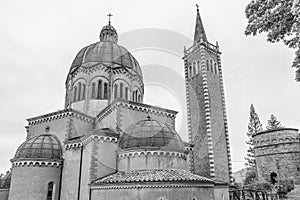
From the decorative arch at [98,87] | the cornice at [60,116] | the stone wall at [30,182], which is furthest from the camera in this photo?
the decorative arch at [98,87]

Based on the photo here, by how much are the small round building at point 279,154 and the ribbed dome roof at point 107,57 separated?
1798cm

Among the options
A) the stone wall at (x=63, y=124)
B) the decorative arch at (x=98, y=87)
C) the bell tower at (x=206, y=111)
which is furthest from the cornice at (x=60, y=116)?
the bell tower at (x=206, y=111)

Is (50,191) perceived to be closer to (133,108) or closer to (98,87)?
(133,108)

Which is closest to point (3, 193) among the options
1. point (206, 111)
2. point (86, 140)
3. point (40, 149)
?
point (40, 149)

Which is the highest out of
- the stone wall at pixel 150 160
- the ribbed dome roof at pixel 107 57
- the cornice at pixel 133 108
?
the ribbed dome roof at pixel 107 57

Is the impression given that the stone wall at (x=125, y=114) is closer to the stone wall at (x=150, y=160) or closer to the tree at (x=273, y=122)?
the stone wall at (x=150, y=160)

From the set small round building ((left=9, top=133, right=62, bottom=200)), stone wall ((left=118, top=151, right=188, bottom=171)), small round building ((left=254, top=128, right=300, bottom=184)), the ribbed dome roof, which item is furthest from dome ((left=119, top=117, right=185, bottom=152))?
small round building ((left=254, top=128, right=300, bottom=184))

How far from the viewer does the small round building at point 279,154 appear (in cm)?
2805

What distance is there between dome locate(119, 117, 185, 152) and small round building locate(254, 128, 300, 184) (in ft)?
57.2

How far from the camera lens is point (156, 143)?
655 inches

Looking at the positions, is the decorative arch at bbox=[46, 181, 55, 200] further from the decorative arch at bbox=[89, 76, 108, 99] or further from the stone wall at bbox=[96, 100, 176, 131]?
the decorative arch at bbox=[89, 76, 108, 99]

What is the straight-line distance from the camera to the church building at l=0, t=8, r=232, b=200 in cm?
1534

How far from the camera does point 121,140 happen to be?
59.5ft

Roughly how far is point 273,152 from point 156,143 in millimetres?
19856
